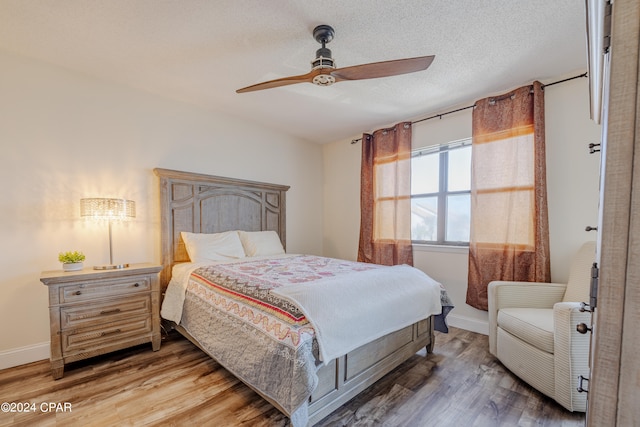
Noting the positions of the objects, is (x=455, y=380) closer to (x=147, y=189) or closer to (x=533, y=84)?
(x=533, y=84)

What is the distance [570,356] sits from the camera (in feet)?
5.56

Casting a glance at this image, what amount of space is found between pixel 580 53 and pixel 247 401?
11.8 feet

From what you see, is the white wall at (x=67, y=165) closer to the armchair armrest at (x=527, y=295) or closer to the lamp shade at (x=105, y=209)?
the lamp shade at (x=105, y=209)

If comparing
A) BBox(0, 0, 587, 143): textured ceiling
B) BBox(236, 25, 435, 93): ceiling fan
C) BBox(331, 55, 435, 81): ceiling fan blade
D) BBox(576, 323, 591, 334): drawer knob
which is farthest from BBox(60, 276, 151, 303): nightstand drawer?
BBox(576, 323, 591, 334): drawer knob

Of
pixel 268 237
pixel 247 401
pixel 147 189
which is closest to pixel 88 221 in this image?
pixel 147 189

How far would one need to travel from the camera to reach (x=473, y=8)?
175 centimetres

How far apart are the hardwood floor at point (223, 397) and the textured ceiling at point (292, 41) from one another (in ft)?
8.30

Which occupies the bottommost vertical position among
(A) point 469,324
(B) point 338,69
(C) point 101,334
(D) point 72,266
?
(A) point 469,324

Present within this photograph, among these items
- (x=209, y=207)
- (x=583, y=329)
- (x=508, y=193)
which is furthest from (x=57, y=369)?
(x=508, y=193)

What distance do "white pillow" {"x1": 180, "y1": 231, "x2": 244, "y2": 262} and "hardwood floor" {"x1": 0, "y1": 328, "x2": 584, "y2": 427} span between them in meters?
0.97

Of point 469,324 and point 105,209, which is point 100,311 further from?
point 469,324

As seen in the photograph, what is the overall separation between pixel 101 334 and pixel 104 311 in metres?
0.18

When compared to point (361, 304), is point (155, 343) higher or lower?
lower

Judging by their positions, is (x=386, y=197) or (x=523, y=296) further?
(x=386, y=197)
